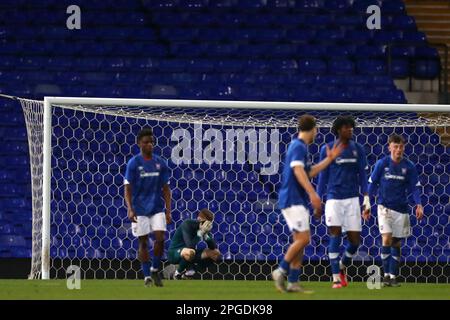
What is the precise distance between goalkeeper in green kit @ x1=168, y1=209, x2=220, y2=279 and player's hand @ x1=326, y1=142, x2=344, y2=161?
9.29 feet

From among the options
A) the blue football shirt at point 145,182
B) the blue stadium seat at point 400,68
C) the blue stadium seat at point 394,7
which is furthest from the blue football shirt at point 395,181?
the blue stadium seat at point 394,7

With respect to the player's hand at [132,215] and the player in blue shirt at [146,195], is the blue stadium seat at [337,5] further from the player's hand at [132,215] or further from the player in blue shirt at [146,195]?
the player's hand at [132,215]

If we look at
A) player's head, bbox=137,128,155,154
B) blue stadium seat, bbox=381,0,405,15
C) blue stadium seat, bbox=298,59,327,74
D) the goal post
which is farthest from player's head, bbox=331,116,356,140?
blue stadium seat, bbox=381,0,405,15

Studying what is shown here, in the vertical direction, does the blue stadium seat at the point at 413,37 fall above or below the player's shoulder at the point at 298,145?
above

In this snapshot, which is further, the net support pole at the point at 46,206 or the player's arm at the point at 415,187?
the net support pole at the point at 46,206

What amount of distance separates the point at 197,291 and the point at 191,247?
285cm

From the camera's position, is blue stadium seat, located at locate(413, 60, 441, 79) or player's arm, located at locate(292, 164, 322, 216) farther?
blue stadium seat, located at locate(413, 60, 441, 79)

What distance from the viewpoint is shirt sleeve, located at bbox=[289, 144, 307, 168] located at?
961 cm

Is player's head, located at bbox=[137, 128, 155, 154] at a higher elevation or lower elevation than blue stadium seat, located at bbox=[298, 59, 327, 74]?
lower

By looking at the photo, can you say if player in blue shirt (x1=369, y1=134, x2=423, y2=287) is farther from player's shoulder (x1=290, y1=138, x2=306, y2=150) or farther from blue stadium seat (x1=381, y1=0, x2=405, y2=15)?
blue stadium seat (x1=381, y1=0, x2=405, y2=15)

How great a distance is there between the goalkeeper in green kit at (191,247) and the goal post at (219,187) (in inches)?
29.1

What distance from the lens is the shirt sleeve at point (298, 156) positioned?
9609 mm

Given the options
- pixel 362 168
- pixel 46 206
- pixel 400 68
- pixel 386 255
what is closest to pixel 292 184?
pixel 362 168

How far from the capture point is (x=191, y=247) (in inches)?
530
